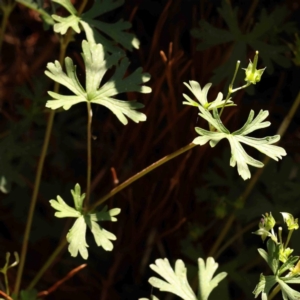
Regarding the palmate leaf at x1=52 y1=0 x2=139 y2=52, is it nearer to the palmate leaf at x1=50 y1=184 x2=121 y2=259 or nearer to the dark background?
the dark background

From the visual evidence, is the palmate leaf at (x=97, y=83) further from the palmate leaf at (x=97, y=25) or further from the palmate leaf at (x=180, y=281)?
the palmate leaf at (x=180, y=281)

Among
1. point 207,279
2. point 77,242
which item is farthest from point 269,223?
point 77,242

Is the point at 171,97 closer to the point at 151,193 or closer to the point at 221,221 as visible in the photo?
the point at 151,193

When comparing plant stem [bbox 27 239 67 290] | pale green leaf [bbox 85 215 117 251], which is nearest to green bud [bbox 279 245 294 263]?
pale green leaf [bbox 85 215 117 251]

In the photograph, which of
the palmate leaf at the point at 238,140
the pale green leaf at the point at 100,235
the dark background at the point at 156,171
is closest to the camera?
the palmate leaf at the point at 238,140

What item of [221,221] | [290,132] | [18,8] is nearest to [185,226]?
[221,221]

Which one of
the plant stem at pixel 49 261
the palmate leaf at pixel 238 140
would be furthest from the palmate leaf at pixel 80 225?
the palmate leaf at pixel 238 140
